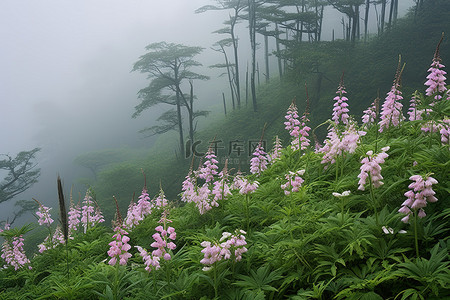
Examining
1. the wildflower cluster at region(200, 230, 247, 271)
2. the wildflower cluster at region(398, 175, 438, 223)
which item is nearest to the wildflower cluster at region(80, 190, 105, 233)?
the wildflower cluster at region(200, 230, 247, 271)

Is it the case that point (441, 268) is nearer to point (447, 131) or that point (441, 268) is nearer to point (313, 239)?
point (313, 239)

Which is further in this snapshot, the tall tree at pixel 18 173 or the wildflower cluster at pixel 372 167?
the tall tree at pixel 18 173

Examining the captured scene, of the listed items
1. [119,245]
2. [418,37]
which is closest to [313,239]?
[119,245]

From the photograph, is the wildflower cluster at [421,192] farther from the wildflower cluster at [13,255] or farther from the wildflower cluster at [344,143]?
the wildflower cluster at [13,255]

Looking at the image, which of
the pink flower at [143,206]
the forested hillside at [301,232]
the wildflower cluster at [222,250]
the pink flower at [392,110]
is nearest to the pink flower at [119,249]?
the forested hillside at [301,232]

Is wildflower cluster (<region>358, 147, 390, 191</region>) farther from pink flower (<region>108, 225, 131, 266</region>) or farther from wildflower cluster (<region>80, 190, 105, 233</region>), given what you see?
wildflower cluster (<region>80, 190, 105, 233</region>)

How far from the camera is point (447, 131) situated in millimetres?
3408

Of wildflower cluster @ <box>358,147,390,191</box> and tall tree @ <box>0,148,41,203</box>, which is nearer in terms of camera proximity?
wildflower cluster @ <box>358,147,390,191</box>

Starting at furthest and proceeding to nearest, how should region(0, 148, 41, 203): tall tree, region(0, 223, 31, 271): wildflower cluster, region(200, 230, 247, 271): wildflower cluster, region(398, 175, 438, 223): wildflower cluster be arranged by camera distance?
1. region(0, 148, 41, 203): tall tree
2. region(0, 223, 31, 271): wildflower cluster
3. region(200, 230, 247, 271): wildflower cluster
4. region(398, 175, 438, 223): wildflower cluster

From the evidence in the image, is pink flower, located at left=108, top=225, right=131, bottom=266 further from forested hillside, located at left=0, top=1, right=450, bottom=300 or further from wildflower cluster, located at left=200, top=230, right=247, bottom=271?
wildflower cluster, located at left=200, top=230, right=247, bottom=271

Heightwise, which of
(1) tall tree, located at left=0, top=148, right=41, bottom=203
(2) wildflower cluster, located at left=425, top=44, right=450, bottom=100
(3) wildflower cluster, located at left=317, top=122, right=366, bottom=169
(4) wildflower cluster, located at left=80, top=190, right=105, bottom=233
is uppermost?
(2) wildflower cluster, located at left=425, top=44, right=450, bottom=100

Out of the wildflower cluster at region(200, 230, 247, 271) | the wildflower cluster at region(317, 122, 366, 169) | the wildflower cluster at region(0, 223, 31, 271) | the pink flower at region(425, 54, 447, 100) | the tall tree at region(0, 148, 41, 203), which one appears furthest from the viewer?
the tall tree at region(0, 148, 41, 203)

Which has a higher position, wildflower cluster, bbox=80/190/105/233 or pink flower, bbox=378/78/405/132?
pink flower, bbox=378/78/405/132

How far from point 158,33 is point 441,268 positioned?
123 metres
